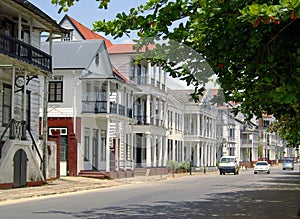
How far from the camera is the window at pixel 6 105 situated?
1128 inches

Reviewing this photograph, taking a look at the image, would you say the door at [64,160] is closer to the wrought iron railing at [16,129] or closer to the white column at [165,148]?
the wrought iron railing at [16,129]

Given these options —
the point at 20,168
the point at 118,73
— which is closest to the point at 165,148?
the point at 118,73

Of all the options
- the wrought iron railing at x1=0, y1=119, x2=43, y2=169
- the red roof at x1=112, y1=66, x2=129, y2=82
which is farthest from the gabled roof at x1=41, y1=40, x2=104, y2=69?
→ the wrought iron railing at x1=0, y1=119, x2=43, y2=169

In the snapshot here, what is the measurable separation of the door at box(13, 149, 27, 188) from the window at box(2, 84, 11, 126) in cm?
190

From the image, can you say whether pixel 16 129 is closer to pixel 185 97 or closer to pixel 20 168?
pixel 20 168

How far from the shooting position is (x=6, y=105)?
94.7 ft

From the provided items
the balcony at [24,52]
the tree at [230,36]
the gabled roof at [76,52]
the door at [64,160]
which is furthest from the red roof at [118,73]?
the door at [64,160]

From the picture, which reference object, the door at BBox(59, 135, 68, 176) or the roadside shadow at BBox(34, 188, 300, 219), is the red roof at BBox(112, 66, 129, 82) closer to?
the roadside shadow at BBox(34, 188, 300, 219)

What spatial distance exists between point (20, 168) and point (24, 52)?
5553 millimetres

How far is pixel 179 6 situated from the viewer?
1034 centimetres

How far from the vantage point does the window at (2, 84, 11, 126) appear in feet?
94.0

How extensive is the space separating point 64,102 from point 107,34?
27.8 meters

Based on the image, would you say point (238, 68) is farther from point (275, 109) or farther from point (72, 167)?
point (72, 167)

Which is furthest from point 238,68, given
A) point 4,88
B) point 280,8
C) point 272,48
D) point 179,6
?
point 4,88
